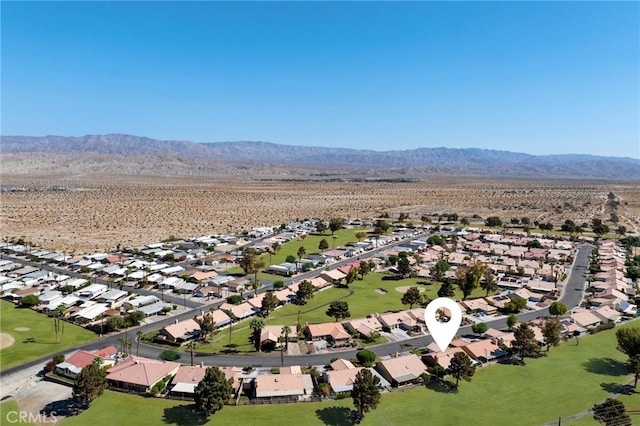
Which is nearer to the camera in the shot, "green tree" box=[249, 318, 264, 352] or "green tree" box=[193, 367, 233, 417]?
"green tree" box=[193, 367, 233, 417]

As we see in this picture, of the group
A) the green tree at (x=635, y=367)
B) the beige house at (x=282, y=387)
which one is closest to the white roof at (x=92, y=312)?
the beige house at (x=282, y=387)

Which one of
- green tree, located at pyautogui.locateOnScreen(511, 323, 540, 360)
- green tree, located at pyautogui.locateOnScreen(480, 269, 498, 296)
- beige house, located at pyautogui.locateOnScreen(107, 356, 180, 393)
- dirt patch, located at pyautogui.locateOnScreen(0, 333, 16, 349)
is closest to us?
beige house, located at pyautogui.locateOnScreen(107, 356, 180, 393)

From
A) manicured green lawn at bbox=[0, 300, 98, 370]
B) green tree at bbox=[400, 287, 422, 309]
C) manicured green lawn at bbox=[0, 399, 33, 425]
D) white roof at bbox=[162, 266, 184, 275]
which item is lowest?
manicured green lawn at bbox=[0, 399, 33, 425]

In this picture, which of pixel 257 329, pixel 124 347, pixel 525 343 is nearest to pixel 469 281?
pixel 525 343

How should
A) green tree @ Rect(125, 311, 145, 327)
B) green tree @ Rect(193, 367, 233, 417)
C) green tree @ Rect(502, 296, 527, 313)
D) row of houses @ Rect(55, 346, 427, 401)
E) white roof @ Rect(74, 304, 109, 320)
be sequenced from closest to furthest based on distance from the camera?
green tree @ Rect(193, 367, 233, 417) → row of houses @ Rect(55, 346, 427, 401) → green tree @ Rect(125, 311, 145, 327) → white roof @ Rect(74, 304, 109, 320) → green tree @ Rect(502, 296, 527, 313)

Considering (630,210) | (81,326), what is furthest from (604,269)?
(630,210)

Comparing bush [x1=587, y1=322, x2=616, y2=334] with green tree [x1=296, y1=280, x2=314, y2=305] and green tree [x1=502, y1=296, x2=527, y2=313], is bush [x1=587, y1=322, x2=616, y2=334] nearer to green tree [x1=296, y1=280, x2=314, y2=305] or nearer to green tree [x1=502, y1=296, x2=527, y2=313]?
green tree [x1=502, y1=296, x2=527, y2=313]

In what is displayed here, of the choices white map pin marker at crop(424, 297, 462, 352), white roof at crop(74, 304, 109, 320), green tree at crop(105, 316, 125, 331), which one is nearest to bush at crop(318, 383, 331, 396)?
white map pin marker at crop(424, 297, 462, 352)

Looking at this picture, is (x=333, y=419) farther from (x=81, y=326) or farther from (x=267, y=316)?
(x=81, y=326)
